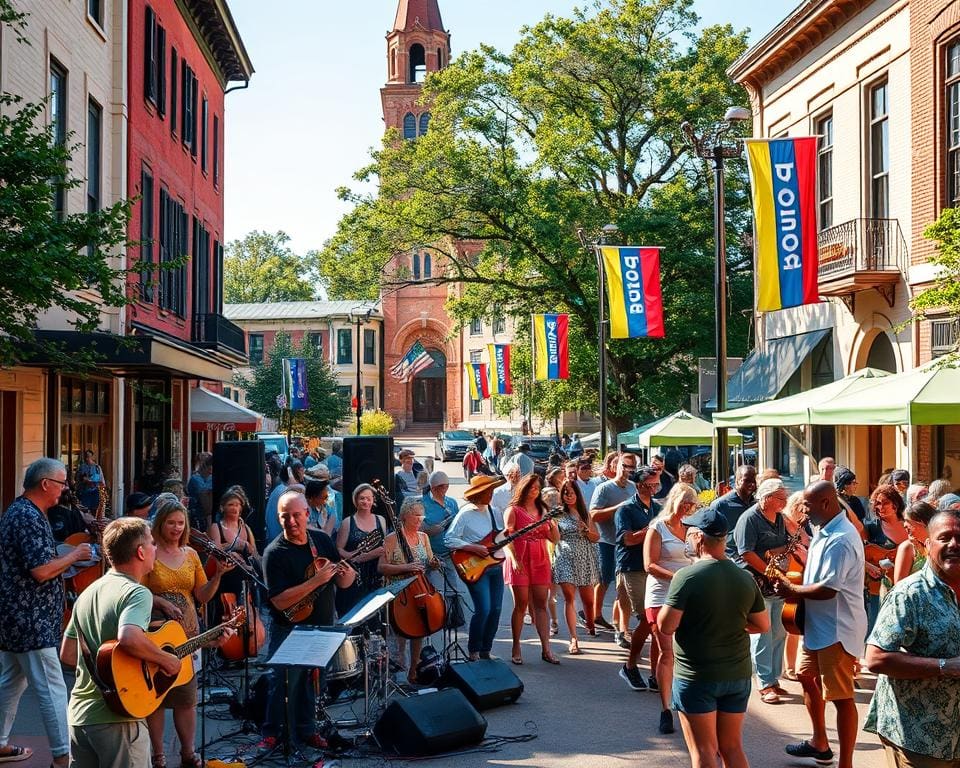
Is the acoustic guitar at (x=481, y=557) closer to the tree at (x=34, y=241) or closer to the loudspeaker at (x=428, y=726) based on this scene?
the loudspeaker at (x=428, y=726)

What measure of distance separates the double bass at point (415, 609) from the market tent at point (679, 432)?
1200 cm

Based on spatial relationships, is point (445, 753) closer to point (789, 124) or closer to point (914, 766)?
point (914, 766)

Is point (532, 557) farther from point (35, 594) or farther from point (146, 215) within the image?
point (146, 215)

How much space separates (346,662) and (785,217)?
41.2 ft

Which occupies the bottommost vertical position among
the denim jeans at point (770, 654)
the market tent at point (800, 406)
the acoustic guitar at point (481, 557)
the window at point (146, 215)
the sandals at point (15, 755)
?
the sandals at point (15, 755)

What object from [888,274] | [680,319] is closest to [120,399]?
[888,274]

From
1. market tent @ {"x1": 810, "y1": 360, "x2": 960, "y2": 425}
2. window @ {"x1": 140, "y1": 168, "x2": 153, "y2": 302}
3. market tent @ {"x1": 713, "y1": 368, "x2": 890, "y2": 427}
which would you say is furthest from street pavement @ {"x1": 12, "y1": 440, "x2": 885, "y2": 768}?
window @ {"x1": 140, "y1": 168, "x2": 153, "y2": 302}

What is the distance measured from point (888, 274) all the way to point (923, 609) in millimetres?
16078

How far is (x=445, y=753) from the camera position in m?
8.16

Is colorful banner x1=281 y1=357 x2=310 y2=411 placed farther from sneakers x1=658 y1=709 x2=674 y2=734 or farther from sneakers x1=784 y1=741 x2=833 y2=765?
sneakers x1=784 y1=741 x2=833 y2=765

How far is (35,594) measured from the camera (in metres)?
7.29

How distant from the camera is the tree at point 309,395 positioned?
54781 millimetres

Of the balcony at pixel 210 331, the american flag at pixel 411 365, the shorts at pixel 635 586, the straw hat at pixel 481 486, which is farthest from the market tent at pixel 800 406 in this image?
the american flag at pixel 411 365

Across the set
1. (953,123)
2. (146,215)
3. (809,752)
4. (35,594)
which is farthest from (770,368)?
(35,594)
